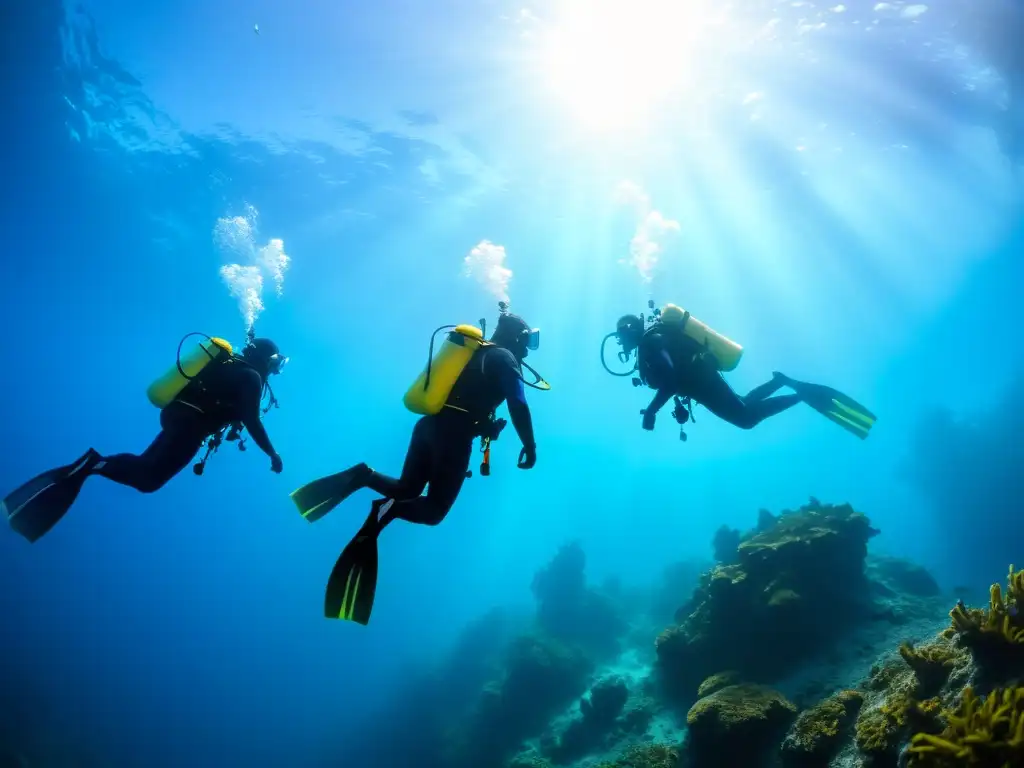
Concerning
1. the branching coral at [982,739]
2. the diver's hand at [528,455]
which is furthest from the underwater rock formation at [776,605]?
the diver's hand at [528,455]

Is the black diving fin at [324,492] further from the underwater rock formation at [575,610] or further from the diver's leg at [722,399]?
the underwater rock formation at [575,610]

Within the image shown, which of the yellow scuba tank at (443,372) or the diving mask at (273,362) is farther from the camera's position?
the diving mask at (273,362)

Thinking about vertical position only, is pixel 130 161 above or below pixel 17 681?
above

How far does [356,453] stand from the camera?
12912 centimetres

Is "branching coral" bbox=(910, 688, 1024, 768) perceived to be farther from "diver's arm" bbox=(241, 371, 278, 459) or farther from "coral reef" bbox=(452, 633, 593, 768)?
"coral reef" bbox=(452, 633, 593, 768)

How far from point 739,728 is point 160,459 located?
9.51m

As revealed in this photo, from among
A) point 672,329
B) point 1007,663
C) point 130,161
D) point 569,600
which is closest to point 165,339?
point 130,161

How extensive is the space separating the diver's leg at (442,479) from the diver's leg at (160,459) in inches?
133

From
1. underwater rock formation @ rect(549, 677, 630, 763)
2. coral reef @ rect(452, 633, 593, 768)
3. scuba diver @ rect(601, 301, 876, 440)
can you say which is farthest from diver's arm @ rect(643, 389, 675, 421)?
coral reef @ rect(452, 633, 593, 768)

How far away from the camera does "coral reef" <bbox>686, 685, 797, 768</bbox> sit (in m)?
7.03

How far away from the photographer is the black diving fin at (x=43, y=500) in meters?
5.07

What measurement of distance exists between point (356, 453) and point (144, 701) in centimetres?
9174

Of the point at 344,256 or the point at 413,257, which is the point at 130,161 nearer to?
the point at 344,256

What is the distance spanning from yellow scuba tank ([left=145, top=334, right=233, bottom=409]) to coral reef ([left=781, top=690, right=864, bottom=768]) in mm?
9820
